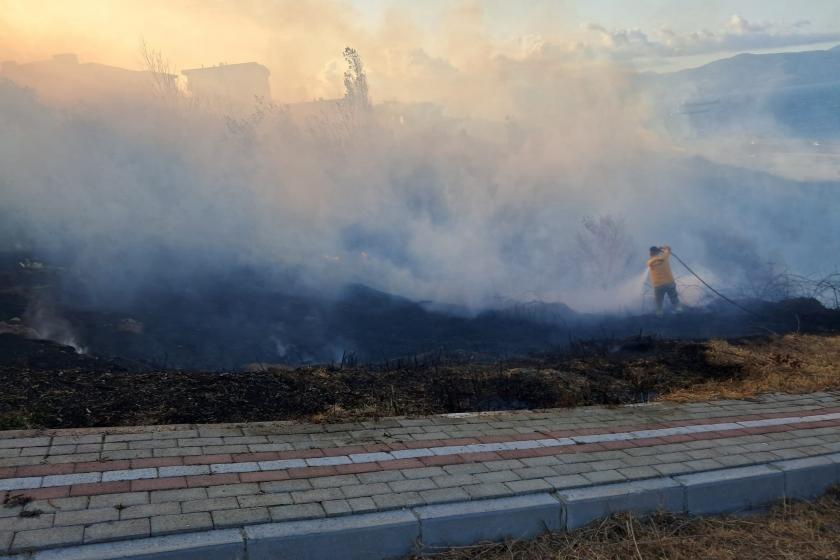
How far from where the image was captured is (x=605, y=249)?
16672mm

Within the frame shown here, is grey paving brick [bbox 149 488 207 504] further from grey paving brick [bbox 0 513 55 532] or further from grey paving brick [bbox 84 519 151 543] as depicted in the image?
grey paving brick [bbox 0 513 55 532]

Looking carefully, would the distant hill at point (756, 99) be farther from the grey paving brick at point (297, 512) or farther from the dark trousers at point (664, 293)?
the grey paving brick at point (297, 512)

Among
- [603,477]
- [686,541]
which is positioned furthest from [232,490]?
[686,541]

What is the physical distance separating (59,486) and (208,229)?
9885mm

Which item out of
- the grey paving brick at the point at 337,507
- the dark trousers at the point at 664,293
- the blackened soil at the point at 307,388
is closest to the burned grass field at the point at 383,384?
the blackened soil at the point at 307,388

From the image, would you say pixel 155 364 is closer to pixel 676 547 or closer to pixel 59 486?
pixel 59 486

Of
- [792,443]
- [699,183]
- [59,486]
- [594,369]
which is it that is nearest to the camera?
[59,486]

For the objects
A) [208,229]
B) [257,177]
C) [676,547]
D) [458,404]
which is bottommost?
[676,547]

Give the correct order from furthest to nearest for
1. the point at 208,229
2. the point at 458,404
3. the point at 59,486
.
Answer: the point at 208,229
the point at 458,404
the point at 59,486

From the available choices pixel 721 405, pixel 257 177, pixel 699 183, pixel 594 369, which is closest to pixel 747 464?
pixel 721 405

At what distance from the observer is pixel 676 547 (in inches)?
126

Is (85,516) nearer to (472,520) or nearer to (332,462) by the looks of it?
(332,462)

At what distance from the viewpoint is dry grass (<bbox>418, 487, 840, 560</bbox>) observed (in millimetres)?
3080

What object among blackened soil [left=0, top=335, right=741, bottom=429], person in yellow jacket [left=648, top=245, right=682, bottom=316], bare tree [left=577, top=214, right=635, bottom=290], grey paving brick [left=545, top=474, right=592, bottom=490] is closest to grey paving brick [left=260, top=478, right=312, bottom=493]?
blackened soil [left=0, top=335, right=741, bottom=429]
